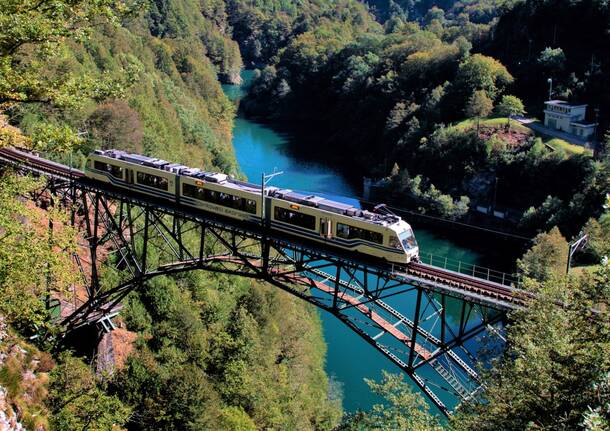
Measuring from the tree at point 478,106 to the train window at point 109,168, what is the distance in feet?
182

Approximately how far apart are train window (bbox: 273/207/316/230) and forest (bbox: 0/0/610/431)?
6622 millimetres

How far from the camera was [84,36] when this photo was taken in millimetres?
14375

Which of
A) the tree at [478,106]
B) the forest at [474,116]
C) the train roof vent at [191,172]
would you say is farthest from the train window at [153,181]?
the tree at [478,106]

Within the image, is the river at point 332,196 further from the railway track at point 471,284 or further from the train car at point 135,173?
the train car at point 135,173

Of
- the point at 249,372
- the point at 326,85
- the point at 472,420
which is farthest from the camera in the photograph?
the point at 326,85

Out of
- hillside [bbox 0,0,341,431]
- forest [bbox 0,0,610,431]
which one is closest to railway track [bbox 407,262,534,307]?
forest [bbox 0,0,610,431]

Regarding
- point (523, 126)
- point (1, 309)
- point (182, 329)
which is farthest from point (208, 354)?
point (523, 126)

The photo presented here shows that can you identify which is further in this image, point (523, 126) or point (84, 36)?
point (523, 126)

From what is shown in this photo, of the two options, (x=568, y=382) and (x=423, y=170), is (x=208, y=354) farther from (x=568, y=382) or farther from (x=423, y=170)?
(x=423, y=170)

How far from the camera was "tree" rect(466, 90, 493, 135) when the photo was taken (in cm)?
7706

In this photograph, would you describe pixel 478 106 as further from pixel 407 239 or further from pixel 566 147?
pixel 407 239

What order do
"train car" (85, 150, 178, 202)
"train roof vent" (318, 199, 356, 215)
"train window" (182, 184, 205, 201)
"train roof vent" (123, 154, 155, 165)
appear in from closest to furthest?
"train roof vent" (318, 199, 356, 215) → "train window" (182, 184, 205, 201) → "train car" (85, 150, 178, 202) → "train roof vent" (123, 154, 155, 165)

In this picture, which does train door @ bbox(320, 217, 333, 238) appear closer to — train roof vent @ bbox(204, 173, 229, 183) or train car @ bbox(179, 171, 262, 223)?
train car @ bbox(179, 171, 262, 223)

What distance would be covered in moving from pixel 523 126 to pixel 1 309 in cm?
6738
